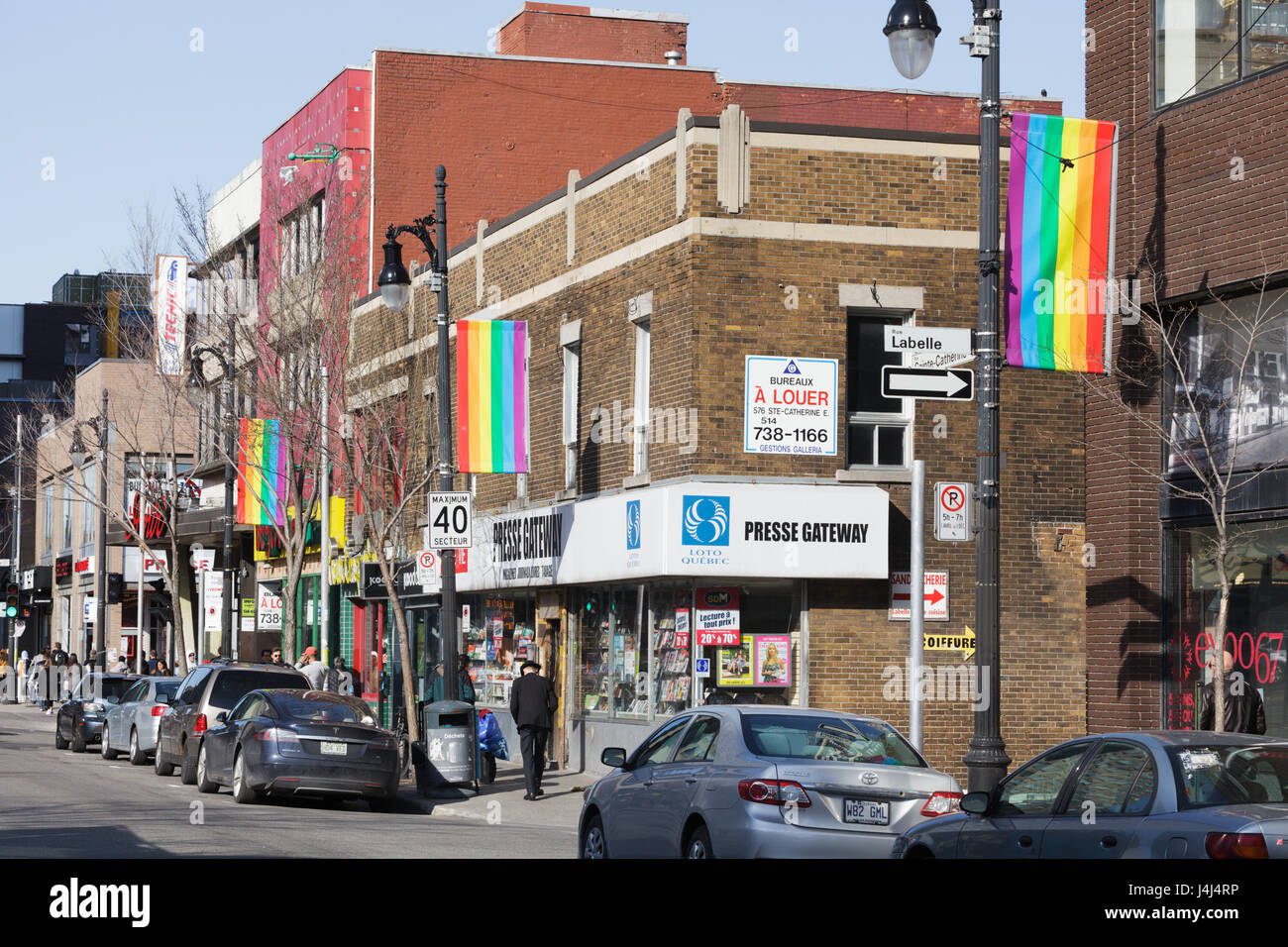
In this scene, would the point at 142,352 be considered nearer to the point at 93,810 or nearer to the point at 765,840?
the point at 93,810

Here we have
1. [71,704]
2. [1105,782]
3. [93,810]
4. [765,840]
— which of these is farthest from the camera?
[71,704]

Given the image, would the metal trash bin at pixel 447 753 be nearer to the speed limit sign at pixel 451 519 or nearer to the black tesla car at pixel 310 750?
the black tesla car at pixel 310 750

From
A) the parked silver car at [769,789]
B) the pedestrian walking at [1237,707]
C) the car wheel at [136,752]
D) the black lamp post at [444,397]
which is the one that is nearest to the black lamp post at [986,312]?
the parked silver car at [769,789]

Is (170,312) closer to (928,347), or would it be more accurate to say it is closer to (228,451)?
(228,451)

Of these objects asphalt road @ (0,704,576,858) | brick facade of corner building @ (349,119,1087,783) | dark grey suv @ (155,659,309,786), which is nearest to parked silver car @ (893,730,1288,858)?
asphalt road @ (0,704,576,858)

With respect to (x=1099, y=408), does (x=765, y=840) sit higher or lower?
lower

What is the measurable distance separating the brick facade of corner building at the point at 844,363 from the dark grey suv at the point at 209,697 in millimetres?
6152

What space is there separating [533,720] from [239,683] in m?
4.85

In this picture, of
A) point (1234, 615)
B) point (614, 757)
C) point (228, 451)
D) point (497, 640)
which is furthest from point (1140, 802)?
point (228, 451)

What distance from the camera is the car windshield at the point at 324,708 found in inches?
807

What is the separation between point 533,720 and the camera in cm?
2189
